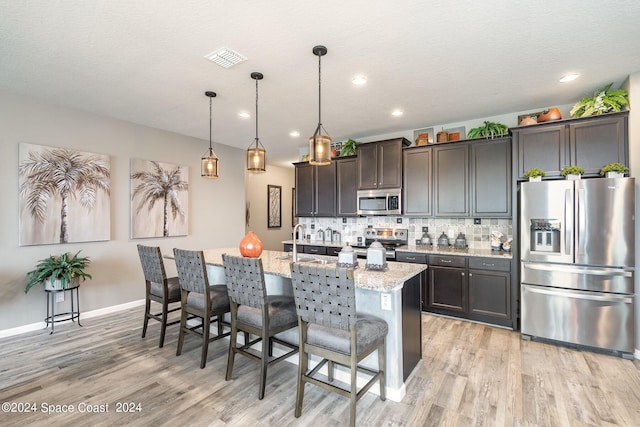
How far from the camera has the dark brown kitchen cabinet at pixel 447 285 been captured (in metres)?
3.95

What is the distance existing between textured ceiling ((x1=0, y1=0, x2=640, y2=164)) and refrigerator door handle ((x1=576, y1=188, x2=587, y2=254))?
1.20 m

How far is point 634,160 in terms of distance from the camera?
3.07 metres

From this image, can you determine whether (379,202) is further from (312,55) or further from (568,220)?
(312,55)

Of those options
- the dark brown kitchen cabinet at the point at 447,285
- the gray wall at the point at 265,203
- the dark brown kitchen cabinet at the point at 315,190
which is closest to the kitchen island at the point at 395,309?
the dark brown kitchen cabinet at the point at 447,285

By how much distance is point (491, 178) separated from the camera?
160 inches

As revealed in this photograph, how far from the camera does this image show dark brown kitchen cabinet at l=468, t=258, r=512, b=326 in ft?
12.1

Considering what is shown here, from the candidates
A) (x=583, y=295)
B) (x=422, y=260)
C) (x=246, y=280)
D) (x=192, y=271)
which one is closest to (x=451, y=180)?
(x=422, y=260)

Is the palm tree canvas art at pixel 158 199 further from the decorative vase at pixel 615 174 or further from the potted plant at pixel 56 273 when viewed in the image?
the decorative vase at pixel 615 174

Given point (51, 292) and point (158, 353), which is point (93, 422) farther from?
point (51, 292)

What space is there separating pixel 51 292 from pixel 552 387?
5186 mm

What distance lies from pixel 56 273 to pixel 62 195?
3.23ft

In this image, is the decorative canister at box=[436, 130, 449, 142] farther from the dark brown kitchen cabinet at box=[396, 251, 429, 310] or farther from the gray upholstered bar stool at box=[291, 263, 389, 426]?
the gray upholstered bar stool at box=[291, 263, 389, 426]

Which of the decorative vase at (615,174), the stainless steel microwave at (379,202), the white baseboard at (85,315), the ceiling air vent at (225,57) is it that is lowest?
the white baseboard at (85,315)

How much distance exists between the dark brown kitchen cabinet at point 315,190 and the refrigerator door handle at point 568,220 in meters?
3.21
